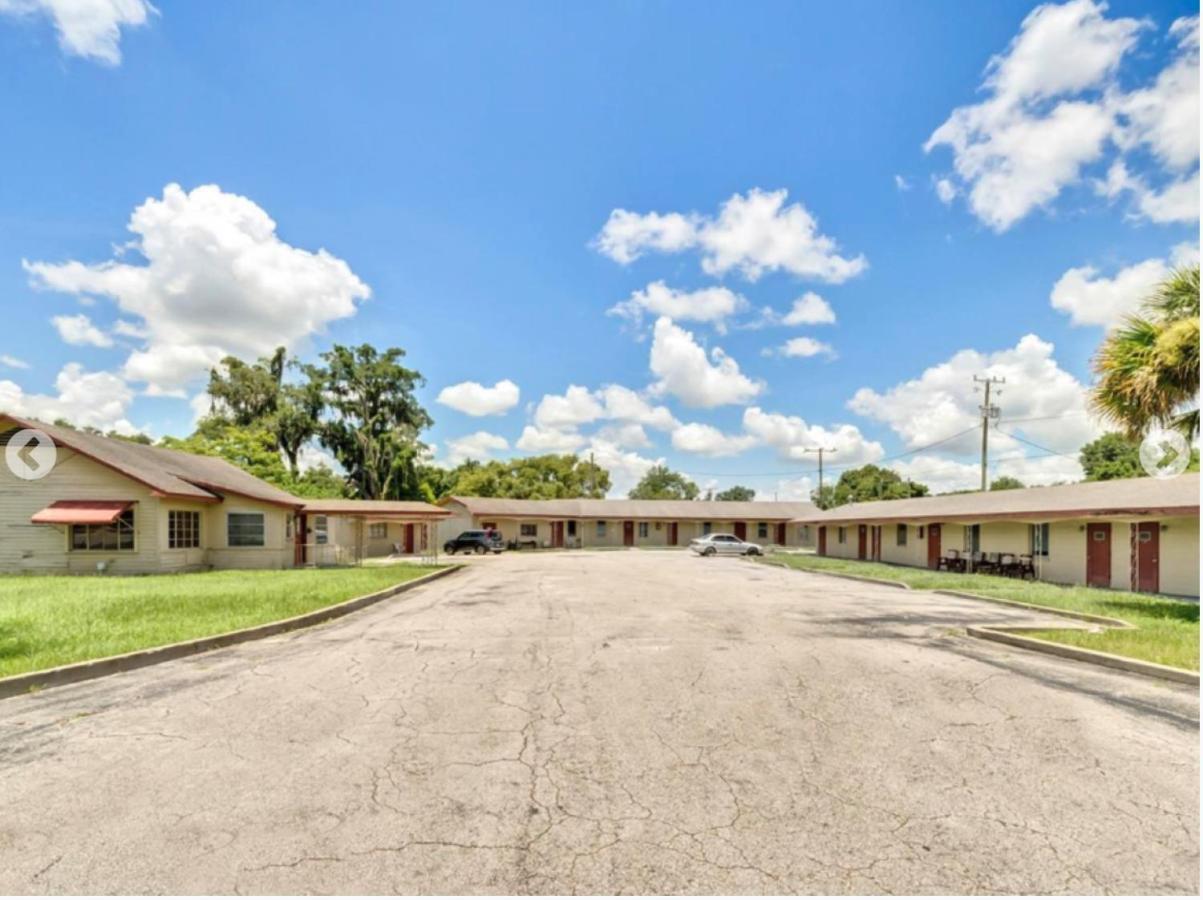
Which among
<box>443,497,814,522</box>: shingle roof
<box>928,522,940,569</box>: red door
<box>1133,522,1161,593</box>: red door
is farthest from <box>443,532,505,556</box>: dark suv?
<box>1133,522,1161,593</box>: red door

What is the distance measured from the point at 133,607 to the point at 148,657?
4505mm

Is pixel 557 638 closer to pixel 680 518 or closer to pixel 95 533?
pixel 95 533

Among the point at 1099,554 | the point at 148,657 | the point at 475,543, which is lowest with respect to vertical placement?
the point at 475,543

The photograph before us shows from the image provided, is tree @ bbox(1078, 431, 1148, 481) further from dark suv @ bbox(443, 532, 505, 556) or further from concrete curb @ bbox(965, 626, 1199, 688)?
concrete curb @ bbox(965, 626, 1199, 688)

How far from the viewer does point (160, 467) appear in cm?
2309

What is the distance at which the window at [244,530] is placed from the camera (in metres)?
24.2

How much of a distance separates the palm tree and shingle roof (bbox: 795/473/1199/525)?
600 cm

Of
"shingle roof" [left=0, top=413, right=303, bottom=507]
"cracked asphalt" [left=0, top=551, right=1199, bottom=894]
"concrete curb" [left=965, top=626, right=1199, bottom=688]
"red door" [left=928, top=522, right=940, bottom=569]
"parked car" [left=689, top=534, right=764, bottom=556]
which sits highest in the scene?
"shingle roof" [left=0, top=413, right=303, bottom=507]

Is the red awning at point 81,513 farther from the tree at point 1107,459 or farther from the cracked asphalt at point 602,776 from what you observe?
the tree at point 1107,459

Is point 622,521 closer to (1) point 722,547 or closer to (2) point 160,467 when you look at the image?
(1) point 722,547

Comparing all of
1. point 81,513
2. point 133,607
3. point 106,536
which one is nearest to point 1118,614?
point 133,607

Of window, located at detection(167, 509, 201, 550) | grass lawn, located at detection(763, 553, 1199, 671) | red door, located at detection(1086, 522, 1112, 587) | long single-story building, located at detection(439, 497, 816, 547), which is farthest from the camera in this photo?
long single-story building, located at detection(439, 497, 816, 547)

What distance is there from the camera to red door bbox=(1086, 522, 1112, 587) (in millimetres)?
19734

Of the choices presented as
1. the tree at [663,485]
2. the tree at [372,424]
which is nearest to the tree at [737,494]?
the tree at [663,485]
